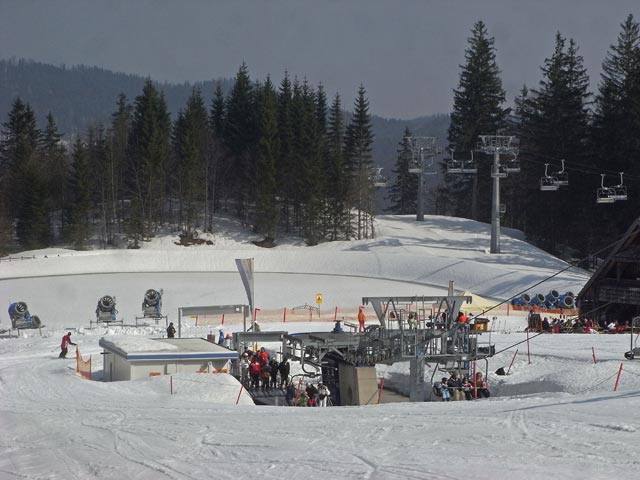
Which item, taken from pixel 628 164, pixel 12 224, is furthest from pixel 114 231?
pixel 628 164

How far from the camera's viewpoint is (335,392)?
26.0 meters

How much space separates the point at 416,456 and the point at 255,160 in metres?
57.4

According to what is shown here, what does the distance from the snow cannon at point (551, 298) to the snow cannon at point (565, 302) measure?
26cm

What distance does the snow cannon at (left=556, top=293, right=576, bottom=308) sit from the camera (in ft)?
133

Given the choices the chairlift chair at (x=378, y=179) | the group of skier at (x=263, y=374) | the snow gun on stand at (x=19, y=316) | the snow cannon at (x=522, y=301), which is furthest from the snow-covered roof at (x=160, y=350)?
the chairlift chair at (x=378, y=179)

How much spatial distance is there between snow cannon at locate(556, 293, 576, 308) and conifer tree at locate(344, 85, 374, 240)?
25.0 metres

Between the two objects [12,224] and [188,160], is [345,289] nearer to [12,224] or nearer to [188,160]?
[188,160]

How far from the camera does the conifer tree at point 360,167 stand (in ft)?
220

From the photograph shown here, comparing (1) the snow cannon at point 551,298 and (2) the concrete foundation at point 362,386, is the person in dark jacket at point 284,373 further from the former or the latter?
(1) the snow cannon at point 551,298

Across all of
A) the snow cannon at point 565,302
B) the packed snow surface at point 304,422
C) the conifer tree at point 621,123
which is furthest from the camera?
the conifer tree at point 621,123

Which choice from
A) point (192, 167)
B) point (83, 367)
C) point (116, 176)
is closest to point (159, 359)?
point (83, 367)

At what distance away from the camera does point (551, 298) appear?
41656 millimetres

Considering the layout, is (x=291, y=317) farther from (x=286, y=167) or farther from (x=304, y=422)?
(x=286, y=167)

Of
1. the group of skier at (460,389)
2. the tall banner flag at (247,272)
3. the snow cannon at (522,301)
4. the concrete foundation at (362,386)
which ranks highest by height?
the tall banner flag at (247,272)
